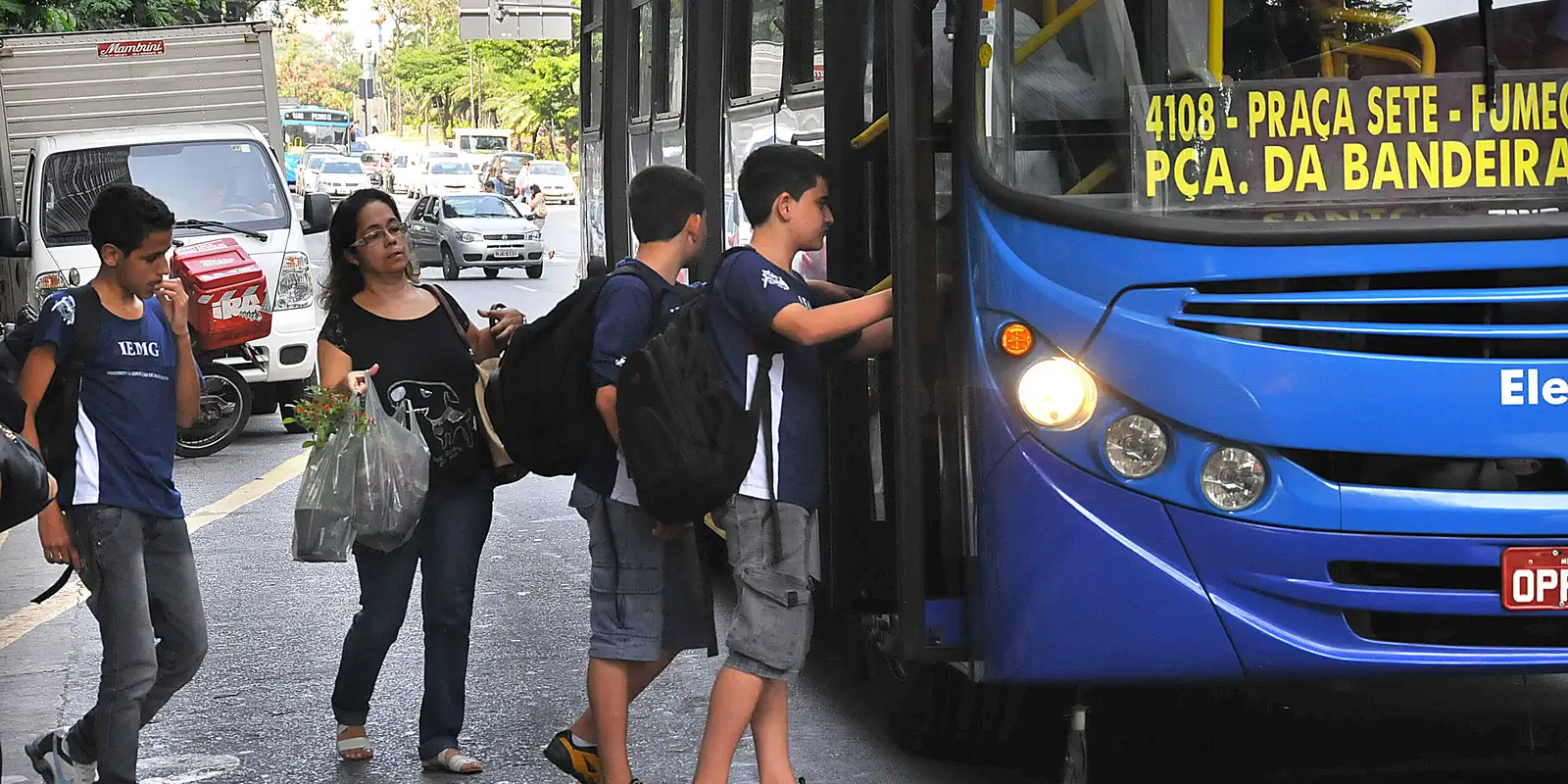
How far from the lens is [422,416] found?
5570 mm

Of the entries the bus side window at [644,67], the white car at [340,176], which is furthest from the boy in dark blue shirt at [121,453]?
the white car at [340,176]

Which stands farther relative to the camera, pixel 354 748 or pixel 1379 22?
pixel 354 748

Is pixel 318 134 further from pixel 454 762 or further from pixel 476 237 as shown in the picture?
pixel 454 762

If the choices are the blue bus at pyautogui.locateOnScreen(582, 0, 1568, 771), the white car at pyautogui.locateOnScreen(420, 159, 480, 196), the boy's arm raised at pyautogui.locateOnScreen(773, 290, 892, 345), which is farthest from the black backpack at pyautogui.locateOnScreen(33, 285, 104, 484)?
the white car at pyautogui.locateOnScreen(420, 159, 480, 196)

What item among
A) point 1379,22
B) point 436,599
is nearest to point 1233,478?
point 1379,22

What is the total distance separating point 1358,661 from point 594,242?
26.9 ft

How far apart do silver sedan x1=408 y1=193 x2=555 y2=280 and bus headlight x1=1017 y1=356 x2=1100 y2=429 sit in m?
29.7

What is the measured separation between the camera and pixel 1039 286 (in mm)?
4441

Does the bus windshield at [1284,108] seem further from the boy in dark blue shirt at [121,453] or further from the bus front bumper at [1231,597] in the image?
the boy in dark blue shirt at [121,453]

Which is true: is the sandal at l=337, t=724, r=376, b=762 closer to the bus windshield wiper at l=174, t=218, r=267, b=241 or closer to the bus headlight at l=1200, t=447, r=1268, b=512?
the bus headlight at l=1200, t=447, r=1268, b=512

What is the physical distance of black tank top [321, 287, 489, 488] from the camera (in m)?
5.55

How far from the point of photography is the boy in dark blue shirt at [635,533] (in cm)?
496

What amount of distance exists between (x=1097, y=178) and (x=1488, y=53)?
862mm

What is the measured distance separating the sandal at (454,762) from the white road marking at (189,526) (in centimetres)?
69
